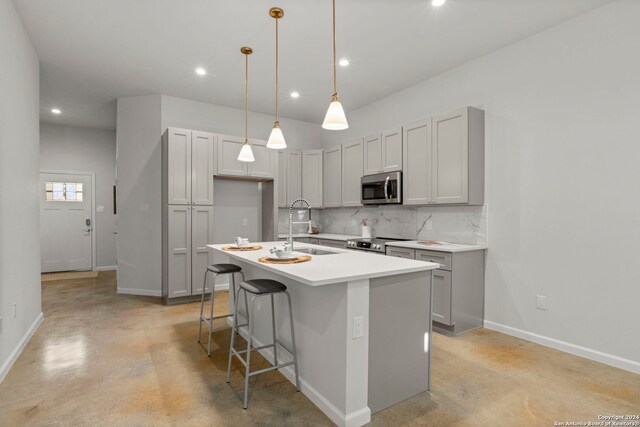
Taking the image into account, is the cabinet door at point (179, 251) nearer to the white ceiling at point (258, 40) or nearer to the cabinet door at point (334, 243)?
the white ceiling at point (258, 40)

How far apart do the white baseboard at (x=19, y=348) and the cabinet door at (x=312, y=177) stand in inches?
153

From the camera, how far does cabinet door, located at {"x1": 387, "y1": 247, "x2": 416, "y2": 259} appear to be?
3.70 m

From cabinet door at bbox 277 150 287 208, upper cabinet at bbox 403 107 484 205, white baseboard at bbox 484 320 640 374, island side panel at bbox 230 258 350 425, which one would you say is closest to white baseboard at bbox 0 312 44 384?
island side panel at bbox 230 258 350 425

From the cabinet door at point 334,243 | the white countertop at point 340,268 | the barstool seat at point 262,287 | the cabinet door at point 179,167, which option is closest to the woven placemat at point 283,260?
the white countertop at point 340,268

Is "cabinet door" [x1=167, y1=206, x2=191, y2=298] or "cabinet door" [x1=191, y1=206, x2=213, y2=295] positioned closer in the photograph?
"cabinet door" [x1=167, y1=206, x2=191, y2=298]

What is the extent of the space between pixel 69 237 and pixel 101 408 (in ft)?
19.8

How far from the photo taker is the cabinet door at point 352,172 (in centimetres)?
500

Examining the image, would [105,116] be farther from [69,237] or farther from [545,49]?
[545,49]

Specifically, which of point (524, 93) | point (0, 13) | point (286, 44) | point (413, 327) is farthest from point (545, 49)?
point (0, 13)

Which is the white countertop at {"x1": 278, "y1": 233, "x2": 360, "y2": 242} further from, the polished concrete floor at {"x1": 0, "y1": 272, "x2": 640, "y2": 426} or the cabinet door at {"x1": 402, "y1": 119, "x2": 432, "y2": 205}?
the polished concrete floor at {"x1": 0, "y1": 272, "x2": 640, "y2": 426}

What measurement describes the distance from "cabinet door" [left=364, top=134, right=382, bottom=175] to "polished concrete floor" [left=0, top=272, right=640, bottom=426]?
2369mm

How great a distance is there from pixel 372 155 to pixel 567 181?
2.37 meters

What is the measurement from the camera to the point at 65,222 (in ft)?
22.2

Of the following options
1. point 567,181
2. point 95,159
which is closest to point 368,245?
point 567,181
